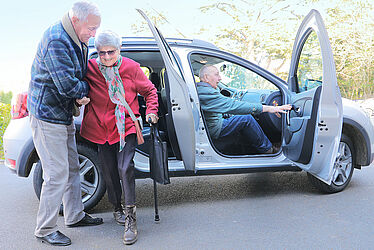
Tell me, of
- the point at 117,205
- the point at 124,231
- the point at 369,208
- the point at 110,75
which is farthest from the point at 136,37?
the point at 369,208

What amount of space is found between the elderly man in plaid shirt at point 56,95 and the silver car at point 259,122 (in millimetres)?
536

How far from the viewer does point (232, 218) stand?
10.1 ft

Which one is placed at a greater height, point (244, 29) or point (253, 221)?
point (244, 29)

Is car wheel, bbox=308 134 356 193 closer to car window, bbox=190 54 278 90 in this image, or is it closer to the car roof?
car window, bbox=190 54 278 90

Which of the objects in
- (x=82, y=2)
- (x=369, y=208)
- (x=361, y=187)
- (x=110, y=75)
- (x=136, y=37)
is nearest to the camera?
(x=82, y=2)

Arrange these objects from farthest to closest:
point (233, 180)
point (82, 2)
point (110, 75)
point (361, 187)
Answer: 1. point (233, 180)
2. point (361, 187)
3. point (110, 75)
4. point (82, 2)

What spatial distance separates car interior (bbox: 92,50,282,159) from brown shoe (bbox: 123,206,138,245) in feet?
2.33

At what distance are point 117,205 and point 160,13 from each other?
14.4 metres

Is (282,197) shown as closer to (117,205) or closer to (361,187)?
(361,187)

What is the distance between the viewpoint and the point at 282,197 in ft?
12.0

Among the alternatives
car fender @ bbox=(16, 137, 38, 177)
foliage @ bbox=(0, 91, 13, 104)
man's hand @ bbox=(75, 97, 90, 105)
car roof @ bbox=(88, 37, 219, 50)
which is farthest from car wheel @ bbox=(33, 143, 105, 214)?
foliage @ bbox=(0, 91, 13, 104)

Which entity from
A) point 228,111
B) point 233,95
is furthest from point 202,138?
point 233,95

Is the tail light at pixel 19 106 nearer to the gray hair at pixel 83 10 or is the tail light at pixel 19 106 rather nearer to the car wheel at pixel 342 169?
the gray hair at pixel 83 10

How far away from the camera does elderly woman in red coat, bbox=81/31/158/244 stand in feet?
8.80
